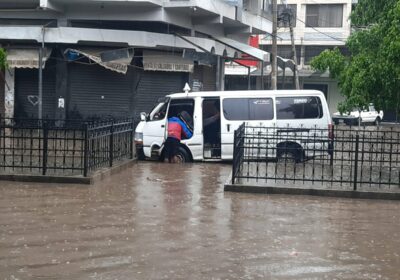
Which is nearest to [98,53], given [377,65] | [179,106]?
[179,106]

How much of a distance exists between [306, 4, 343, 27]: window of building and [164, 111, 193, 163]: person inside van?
35.0 metres

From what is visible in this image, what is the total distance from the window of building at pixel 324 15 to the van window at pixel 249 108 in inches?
1345

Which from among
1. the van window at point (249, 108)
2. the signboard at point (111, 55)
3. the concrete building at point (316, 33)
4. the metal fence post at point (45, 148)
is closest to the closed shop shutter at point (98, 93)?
the signboard at point (111, 55)

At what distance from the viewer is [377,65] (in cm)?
1423

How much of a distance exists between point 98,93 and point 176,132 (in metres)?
9.23

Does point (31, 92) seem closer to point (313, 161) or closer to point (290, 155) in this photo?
point (290, 155)

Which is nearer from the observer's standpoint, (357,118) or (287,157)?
(287,157)

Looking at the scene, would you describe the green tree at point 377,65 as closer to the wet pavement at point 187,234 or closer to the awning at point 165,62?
the wet pavement at point 187,234

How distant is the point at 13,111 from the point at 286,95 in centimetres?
1284

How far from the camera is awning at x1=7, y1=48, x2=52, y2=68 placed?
79.6 feet

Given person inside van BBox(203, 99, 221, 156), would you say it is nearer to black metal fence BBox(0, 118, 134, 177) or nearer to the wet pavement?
black metal fence BBox(0, 118, 134, 177)

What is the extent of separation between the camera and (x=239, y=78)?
172ft

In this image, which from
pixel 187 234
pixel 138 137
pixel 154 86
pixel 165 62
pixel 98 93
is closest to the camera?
pixel 187 234

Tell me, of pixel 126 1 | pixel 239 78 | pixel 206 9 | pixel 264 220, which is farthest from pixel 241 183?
pixel 239 78
